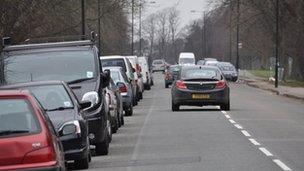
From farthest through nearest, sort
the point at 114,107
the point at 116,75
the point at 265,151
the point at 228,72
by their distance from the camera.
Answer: the point at 228,72
the point at 116,75
the point at 114,107
the point at 265,151

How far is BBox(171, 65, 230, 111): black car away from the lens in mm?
28547

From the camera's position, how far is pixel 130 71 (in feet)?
106

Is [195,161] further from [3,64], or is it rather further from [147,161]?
[3,64]

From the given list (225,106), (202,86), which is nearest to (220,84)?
(202,86)

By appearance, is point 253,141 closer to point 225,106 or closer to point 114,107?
point 114,107

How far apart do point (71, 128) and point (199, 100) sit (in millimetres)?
16467

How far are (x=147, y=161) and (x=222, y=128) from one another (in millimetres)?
7251

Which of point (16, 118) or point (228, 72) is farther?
point (228, 72)

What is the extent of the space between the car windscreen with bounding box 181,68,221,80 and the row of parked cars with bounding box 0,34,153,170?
25.5 feet

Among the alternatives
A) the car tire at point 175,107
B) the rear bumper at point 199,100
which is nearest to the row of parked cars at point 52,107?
the rear bumper at point 199,100

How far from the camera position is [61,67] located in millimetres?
16297

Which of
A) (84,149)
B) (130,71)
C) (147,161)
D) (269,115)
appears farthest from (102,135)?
(130,71)

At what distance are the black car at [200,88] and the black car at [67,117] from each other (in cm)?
1494

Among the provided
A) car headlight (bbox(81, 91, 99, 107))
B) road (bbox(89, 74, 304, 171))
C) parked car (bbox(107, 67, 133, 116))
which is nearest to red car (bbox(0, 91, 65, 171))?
road (bbox(89, 74, 304, 171))
